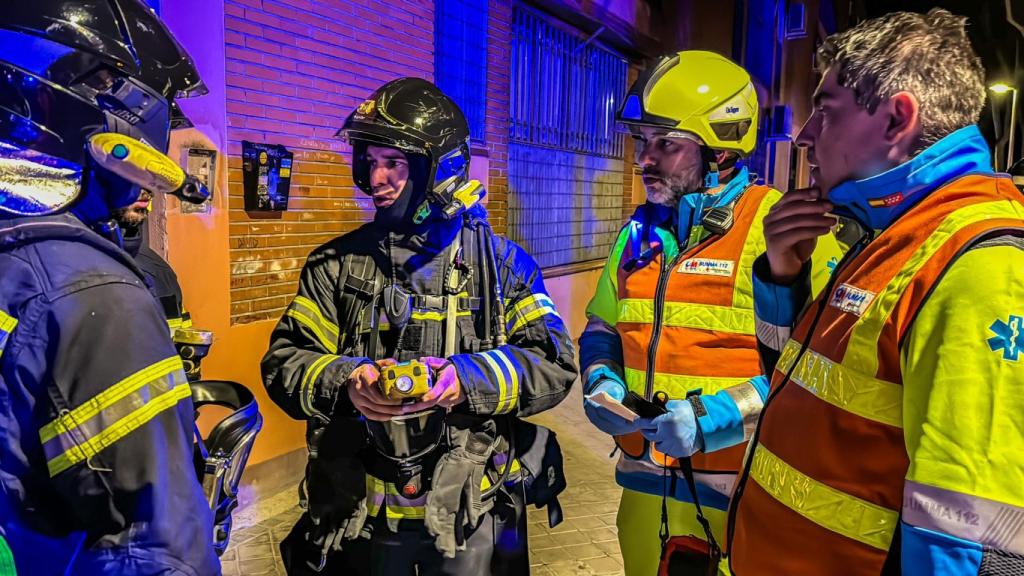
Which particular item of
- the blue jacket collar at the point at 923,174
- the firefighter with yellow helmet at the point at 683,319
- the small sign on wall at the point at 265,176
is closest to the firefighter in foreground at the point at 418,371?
the firefighter with yellow helmet at the point at 683,319

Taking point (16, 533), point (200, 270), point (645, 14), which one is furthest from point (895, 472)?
point (645, 14)

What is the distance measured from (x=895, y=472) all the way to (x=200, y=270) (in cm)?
423

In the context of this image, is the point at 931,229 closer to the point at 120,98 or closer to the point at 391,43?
the point at 120,98

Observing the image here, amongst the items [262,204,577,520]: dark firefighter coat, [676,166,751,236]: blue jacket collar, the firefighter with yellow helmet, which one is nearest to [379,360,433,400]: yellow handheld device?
[262,204,577,520]: dark firefighter coat

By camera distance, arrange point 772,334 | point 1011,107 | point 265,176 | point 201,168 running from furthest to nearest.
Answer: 1. point 1011,107
2. point 265,176
3. point 201,168
4. point 772,334

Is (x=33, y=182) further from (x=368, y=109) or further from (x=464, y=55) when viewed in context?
(x=464, y=55)

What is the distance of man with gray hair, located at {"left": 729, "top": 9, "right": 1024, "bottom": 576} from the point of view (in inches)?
39.8

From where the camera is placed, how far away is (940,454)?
1.03 meters

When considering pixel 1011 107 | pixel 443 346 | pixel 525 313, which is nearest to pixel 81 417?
pixel 443 346

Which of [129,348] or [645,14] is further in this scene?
[645,14]

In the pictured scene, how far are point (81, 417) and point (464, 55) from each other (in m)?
6.34

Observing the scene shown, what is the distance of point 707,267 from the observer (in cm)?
237

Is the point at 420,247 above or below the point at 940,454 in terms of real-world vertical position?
above

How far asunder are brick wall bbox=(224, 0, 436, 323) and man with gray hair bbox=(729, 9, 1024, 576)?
401cm
